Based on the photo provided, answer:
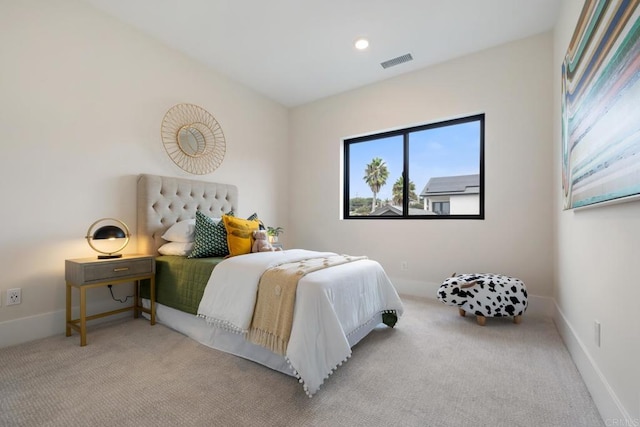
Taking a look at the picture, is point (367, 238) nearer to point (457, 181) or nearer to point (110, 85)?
point (457, 181)

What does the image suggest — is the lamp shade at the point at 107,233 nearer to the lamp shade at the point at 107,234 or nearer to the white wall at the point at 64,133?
the lamp shade at the point at 107,234

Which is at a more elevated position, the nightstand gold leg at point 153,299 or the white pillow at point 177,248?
the white pillow at point 177,248

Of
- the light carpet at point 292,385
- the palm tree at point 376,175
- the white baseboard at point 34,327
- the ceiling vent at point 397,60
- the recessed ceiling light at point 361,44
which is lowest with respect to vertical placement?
the light carpet at point 292,385

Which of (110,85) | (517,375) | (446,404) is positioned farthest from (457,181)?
(110,85)

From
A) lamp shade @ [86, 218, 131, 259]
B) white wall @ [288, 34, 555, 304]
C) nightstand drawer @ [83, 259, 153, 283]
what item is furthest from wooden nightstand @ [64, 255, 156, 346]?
white wall @ [288, 34, 555, 304]

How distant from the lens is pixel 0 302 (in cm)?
208

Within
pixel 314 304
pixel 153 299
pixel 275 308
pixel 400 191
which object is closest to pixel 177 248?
pixel 153 299

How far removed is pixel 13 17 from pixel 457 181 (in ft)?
14.1

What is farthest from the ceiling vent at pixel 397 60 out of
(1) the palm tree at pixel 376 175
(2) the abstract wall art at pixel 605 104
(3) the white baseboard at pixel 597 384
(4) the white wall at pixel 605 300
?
(3) the white baseboard at pixel 597 384

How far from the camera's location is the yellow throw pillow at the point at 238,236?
2.59 metres

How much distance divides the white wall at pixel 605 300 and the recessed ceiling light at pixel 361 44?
1629 mm

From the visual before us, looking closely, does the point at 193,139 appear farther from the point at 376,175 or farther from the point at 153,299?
the point at 376,175

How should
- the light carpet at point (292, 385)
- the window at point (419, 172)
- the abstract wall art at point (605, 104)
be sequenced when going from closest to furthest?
the abstract wall art at point (605, 104) → the light carpet at point (292, 385) → the window at point (419, 172)

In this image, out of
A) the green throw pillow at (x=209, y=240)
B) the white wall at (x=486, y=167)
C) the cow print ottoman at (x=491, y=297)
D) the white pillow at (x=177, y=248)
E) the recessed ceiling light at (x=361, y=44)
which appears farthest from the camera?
the recessed ceiling light at (x=361, y=44)
